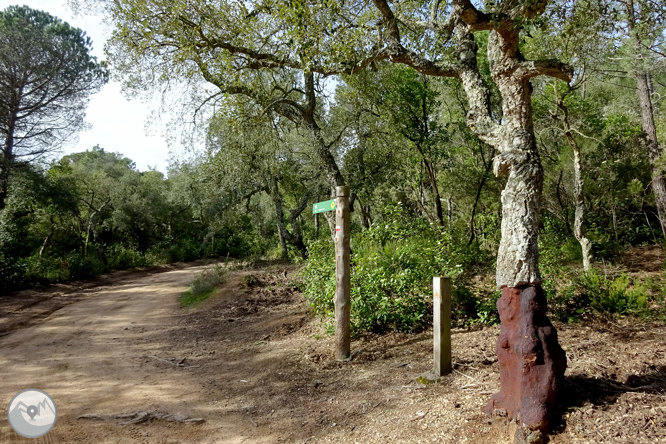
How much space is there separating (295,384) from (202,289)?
7710mm

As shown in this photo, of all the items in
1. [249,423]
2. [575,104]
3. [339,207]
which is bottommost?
[249,423]

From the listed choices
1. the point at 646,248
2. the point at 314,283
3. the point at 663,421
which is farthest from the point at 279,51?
the point at 646,248

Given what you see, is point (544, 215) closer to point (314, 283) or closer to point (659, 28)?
point (659, 28)

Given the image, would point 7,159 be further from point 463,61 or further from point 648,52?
point 648,52

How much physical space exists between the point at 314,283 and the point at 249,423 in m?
3.01

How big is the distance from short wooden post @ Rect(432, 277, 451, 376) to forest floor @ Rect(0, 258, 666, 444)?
21 cm

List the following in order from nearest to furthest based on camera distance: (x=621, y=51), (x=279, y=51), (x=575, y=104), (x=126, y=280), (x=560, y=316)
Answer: (x=560, y=316) < (x=279, y=51) < (x=621, y=51) < (x=575, y=104) < (x=126, y=280)

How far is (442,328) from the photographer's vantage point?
4.39m

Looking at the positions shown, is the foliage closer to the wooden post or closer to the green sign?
the wooden post

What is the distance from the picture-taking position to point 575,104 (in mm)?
10023

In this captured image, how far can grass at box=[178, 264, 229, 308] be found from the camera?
1110 centimetres

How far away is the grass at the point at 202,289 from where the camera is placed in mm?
11102

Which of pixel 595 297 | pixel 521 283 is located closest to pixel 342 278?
pixel 521 283

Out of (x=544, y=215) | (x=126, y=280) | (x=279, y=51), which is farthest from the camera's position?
(x=126, y=280)
